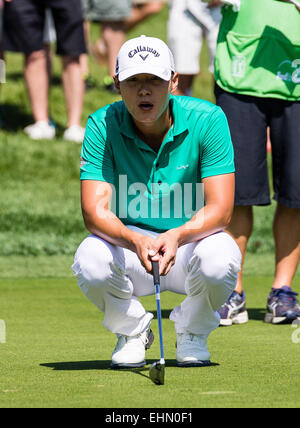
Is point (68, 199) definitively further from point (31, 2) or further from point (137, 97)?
point (137, 97)

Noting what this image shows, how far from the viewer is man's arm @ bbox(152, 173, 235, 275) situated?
13.4 ft

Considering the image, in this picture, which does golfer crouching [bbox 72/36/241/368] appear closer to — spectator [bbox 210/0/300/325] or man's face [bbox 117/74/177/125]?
man's face [bbox 117/74/177/125]

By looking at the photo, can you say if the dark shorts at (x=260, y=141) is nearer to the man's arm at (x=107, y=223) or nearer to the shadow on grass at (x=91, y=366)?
the man's arm at (x=107, y=223)

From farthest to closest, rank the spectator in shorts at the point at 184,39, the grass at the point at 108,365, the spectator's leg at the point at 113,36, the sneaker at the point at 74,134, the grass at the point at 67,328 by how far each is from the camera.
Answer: the spectator's leg at the point at 113,36 < the sneaker at the point at 74,134 < the spectator in shorts at the point at 184,39 < the grass at the point at 67,328 < the grass at the point at 108,365

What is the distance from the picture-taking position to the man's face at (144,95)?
4.20 m

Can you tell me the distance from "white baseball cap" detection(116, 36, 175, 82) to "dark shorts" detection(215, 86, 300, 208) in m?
1.43

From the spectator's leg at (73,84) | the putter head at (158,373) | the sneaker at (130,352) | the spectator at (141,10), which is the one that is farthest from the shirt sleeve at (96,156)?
the spectator at (141,10)

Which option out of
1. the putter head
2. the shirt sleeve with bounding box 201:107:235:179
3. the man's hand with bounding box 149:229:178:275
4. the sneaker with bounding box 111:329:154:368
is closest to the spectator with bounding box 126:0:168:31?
the shirt sleeve with bounding box 201:107:235:179

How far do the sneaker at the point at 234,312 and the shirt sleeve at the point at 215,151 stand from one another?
1309 millimetres

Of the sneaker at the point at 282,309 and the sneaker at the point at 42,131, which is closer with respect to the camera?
the sneaker at the point at 282,309

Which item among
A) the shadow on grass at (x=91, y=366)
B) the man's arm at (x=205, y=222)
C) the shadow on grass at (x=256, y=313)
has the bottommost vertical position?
the shadow on grass at (x=91, y=366)

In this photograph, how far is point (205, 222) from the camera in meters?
4.22

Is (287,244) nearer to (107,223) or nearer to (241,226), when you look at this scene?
(241,226)

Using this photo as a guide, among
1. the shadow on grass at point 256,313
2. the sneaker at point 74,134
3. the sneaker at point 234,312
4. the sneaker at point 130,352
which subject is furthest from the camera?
the sneaker at point 74,134
